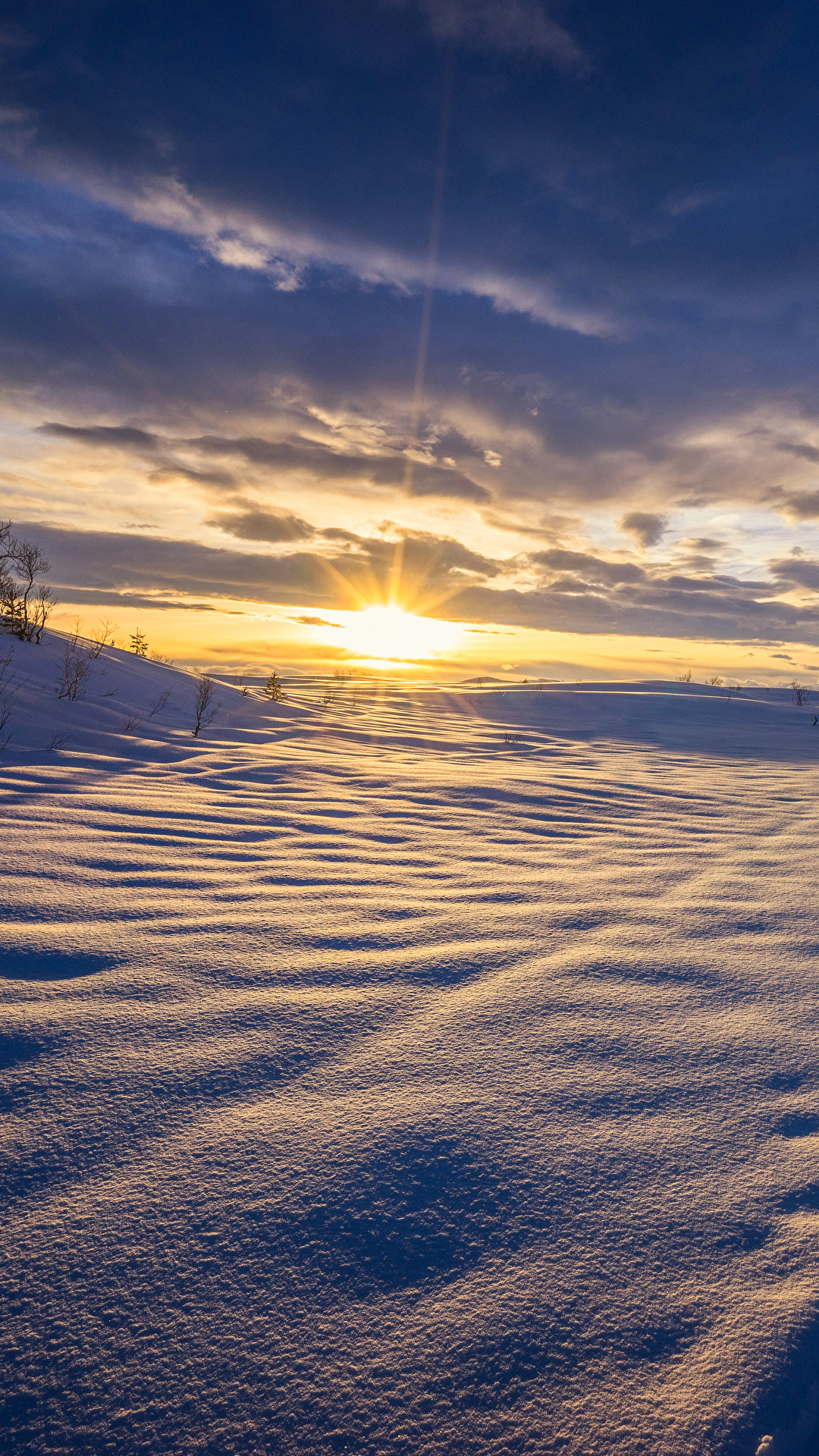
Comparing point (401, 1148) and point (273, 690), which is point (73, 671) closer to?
point (273, 690)

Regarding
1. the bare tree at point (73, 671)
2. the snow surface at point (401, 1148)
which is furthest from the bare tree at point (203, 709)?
the snow surface at point (401, 1148)

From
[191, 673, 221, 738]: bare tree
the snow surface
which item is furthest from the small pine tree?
the snow surface

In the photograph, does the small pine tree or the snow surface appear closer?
the snow surface

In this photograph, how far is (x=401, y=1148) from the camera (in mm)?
1188

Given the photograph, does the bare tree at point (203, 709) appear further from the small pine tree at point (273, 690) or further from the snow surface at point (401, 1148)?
the snow surface at point (401, 1148)

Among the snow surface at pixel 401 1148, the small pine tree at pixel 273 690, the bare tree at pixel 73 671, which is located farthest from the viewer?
the small pine tree at pixel 273 690

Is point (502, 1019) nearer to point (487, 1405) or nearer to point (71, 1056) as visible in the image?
point (487, 1405)

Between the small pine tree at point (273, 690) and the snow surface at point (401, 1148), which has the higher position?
the small pine tree at point (273, 690)

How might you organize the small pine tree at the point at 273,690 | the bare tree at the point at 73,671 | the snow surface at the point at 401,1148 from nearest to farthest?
the snow surface at the point at 401,1148, the bare tree at the point at 73,671, the small pine tree at the point at 273,690

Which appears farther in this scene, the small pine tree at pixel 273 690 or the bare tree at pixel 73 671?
the small pine tree at pixel 273 690

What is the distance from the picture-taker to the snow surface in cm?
81

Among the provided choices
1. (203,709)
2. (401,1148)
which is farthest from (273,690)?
(401,1148)

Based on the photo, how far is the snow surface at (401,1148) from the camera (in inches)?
32.0

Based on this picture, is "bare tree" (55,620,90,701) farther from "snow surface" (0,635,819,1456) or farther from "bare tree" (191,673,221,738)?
"snow surface" (0,635,819,1456)
